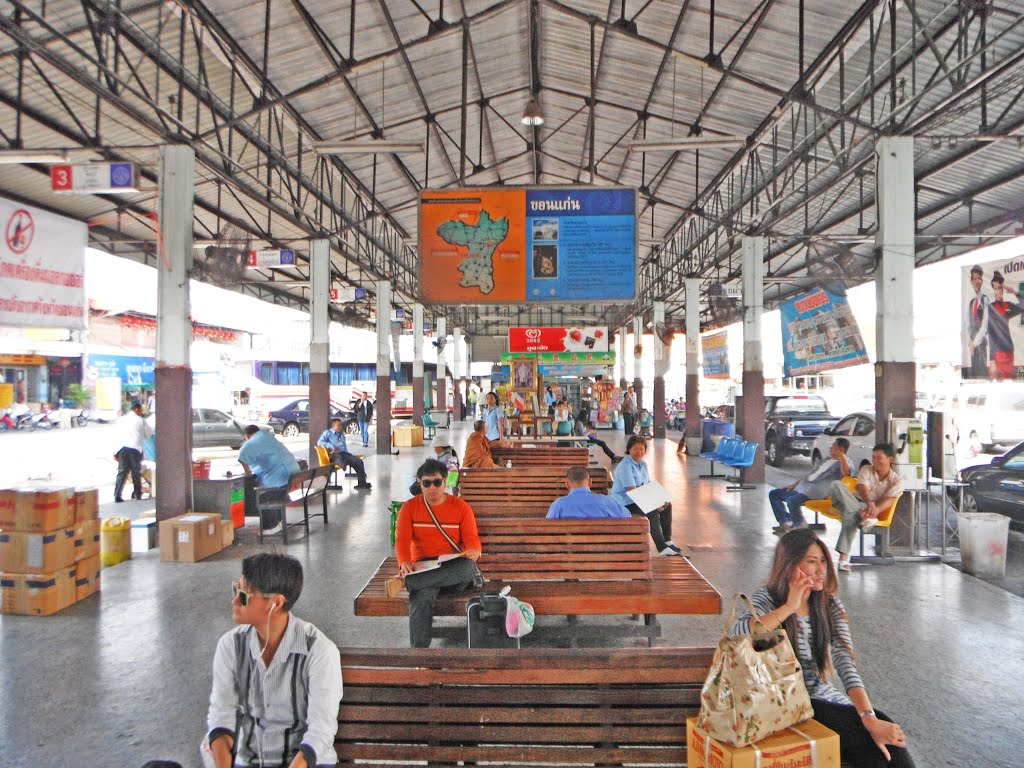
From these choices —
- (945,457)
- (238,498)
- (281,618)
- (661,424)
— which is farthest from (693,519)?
(661,424)

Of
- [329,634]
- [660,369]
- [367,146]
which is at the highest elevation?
[367,146]

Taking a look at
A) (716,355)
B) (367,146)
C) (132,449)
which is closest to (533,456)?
(367,146)

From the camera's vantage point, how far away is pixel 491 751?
2.57 metres

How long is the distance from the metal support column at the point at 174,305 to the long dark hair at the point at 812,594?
8.28 m

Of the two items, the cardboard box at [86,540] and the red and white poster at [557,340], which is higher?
the red and white poster at [557,340]

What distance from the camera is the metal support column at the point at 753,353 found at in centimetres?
1471

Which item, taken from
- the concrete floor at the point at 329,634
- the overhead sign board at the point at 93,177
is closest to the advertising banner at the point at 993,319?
the concrete floor at the point at 329,634

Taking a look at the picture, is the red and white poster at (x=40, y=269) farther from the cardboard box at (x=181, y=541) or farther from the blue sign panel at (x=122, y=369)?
A: the blue sign panel at (x=122, y=369)

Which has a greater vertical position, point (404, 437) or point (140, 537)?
point (404, 437)

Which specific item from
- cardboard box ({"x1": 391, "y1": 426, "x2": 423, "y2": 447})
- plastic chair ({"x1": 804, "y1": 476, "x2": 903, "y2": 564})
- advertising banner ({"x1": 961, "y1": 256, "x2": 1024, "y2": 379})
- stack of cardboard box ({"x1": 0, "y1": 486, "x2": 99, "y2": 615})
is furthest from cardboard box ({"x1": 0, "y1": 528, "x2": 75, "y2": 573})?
cardboard box ({"x1": 391, "y1": 426, "x2": 423, "y2": 447})

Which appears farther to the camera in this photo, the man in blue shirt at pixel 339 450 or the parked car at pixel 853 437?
the parked car at pixel 853 437

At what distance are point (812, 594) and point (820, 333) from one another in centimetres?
1073

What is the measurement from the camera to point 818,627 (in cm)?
292

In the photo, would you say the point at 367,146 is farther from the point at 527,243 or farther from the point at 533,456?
the point at 533,456
